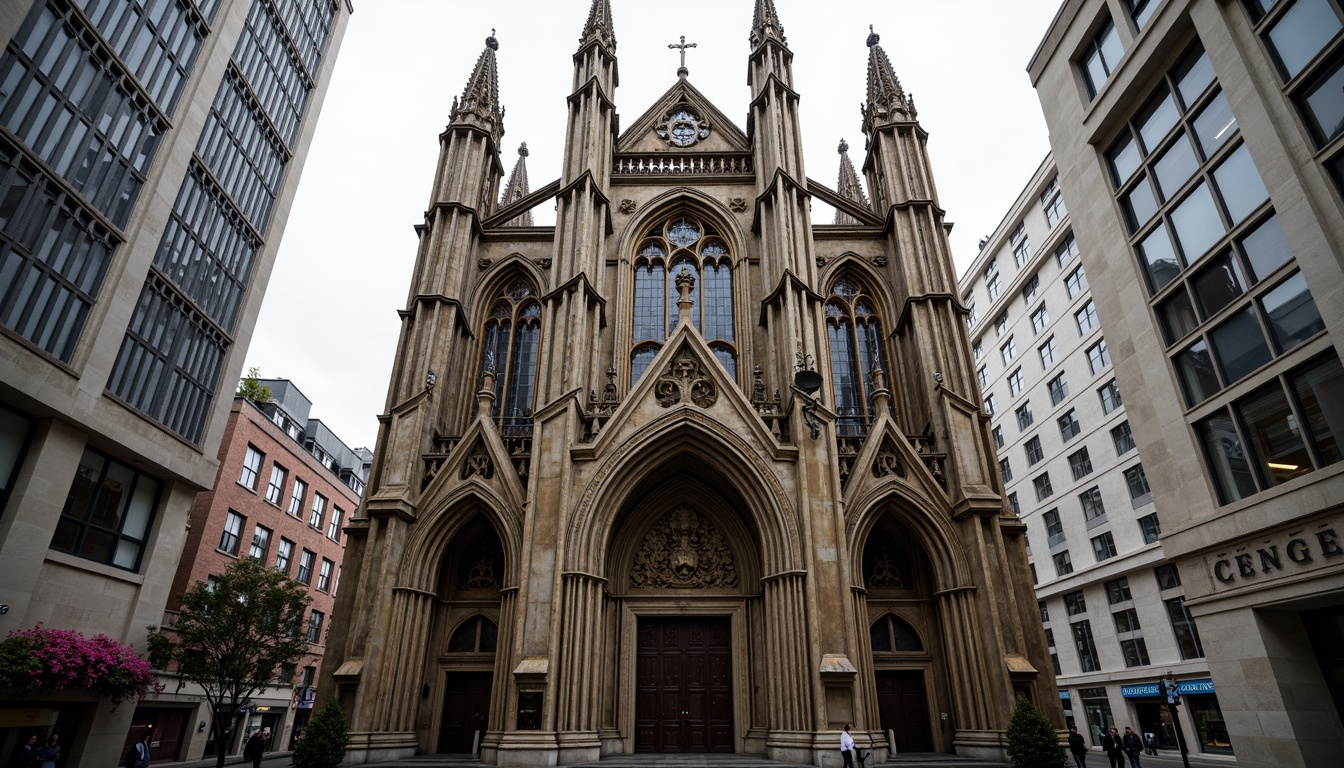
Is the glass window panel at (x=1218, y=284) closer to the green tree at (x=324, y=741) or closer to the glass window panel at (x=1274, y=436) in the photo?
the glass window panel at (x=1274, y=436)

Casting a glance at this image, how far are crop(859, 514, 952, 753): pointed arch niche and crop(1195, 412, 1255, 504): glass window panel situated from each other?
7539mm

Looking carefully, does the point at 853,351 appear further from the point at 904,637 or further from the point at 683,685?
the point at 683,685

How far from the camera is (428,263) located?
22.7 metres

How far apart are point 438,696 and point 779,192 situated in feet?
59.2

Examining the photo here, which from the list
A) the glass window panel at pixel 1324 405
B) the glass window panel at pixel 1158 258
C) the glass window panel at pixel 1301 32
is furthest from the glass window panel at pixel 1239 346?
the glass window panel at pixel 1301 32

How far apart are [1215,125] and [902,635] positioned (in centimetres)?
1395

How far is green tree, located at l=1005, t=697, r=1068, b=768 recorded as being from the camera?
14.0 meters

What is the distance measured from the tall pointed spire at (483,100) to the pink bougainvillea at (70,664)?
19200 millimetres

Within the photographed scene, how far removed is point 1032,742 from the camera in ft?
46.0

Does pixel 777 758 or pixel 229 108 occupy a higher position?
pixel 229 108

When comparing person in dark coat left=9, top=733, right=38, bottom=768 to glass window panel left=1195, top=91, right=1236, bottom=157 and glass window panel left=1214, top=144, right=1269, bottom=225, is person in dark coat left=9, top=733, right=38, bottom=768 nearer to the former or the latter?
glass window panel left=1214, top=144, right=1269, bottom=225

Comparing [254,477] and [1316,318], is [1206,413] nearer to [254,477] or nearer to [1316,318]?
[1316,318]

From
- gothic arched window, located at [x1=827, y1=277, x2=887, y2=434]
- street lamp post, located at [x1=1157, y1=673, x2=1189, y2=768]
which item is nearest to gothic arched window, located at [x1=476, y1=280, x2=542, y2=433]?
gothic arched window, located at [x1=827, y1=277, x2=887, y2=434]

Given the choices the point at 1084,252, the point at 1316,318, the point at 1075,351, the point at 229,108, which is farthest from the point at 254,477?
the point at 1075,351
